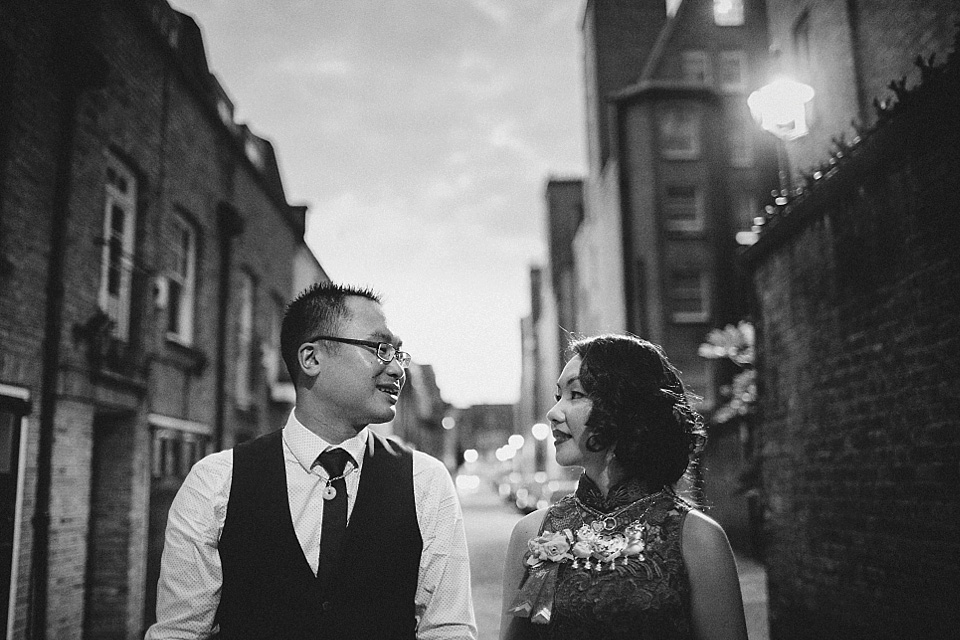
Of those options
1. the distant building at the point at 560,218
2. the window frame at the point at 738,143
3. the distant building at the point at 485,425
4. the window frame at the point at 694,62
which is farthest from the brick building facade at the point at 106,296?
the distant building at the point at 485,425

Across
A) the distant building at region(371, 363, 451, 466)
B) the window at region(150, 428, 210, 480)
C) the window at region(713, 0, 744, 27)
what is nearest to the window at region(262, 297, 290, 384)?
the window at region(150, 428, 210, 480)

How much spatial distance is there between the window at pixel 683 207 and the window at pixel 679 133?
1.08 metres

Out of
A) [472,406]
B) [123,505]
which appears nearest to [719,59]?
[123,505]

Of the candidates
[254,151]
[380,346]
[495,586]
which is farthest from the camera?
[254,151]

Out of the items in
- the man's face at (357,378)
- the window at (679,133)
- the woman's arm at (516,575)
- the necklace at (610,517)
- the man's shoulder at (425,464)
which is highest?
the window at (679,133)

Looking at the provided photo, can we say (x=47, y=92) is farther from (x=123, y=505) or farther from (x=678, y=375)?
(x=678, y=375)

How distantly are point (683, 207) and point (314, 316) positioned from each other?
992 inches

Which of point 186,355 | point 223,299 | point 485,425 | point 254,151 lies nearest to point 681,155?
point 254,151

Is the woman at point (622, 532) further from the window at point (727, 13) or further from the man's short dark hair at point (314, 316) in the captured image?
the window at point (727, 13)

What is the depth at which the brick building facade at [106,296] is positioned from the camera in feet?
21.9

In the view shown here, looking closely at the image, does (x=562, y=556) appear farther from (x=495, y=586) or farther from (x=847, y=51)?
(x=495, y=586)

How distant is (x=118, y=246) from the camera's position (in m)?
8.72

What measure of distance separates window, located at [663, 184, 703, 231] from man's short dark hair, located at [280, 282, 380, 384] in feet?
80.3

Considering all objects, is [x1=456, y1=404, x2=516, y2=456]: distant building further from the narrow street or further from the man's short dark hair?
the man's short dark hair
